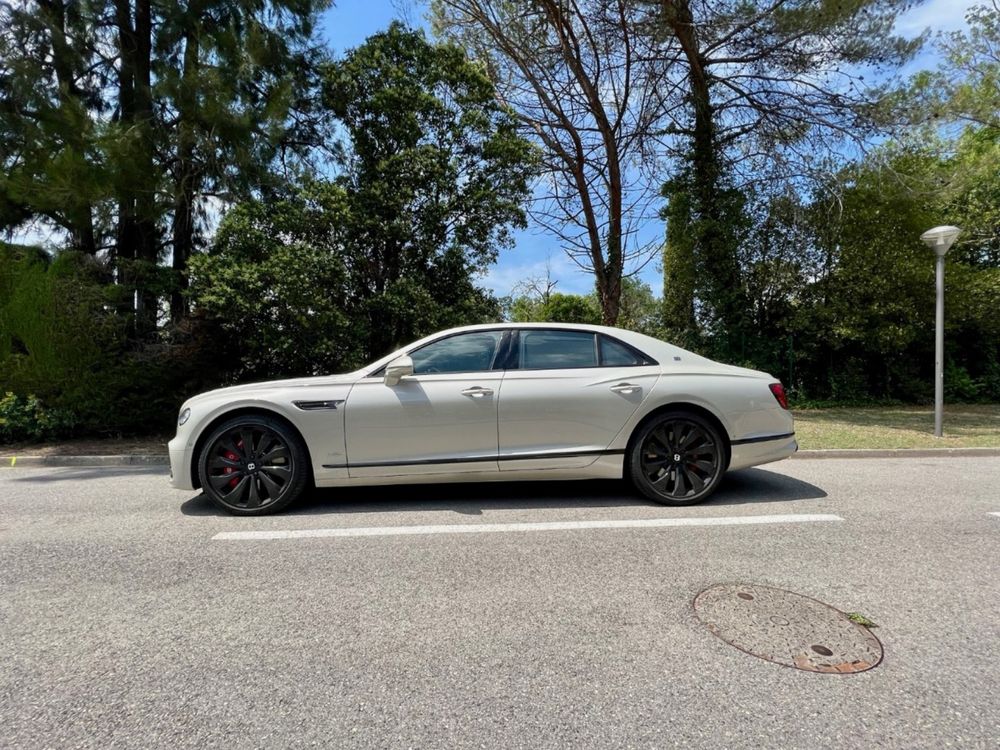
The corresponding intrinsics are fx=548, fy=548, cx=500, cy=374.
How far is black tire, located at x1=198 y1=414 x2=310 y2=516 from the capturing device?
4.45 metres

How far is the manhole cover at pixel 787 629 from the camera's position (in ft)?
7.55

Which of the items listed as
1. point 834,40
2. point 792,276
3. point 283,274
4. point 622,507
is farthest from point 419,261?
point 834,40

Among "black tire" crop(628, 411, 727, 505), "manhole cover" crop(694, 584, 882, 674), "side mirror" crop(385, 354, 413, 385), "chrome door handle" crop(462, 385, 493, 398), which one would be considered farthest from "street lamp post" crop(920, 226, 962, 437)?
"side mirror" crop(385, 354, 413, 385)

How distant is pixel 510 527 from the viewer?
4.08 meters

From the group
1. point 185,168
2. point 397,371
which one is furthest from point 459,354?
point 185,168

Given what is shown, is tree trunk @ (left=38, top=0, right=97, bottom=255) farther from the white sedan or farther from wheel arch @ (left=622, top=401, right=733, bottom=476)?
wheel arch @ (left=622, top=401, right=733, bottom=476)

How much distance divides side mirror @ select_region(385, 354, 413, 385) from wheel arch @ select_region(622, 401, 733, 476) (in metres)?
1.95

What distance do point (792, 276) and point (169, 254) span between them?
14242mm

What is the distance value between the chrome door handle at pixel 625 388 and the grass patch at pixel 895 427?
4.44 m

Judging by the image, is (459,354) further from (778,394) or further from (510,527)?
(778,394)

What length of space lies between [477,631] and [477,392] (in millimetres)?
2233

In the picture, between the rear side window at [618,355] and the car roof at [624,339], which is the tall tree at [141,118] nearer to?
the car roof at [624,339]

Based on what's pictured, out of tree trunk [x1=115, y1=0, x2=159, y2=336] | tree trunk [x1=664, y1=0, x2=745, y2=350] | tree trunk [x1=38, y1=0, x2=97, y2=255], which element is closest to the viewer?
tree trunk [x1=115, y1=0, x2=159, y2=336]

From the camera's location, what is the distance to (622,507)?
4602 millimetres
